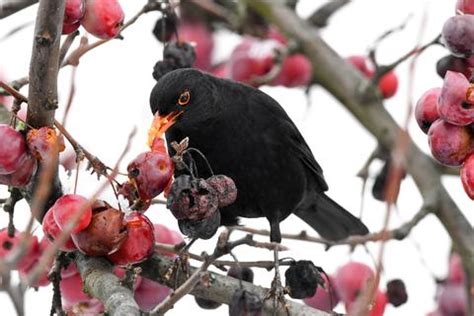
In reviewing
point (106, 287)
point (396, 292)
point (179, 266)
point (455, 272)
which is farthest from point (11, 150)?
point (455, 272)

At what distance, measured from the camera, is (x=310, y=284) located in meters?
3.38

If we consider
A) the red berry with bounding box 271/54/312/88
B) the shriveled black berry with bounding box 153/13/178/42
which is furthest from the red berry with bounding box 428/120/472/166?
the red berry with bounding box 271/54/312/88

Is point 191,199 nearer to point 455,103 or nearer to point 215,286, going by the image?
point 215,286

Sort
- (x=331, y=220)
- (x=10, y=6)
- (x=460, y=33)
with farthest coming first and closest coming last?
(x=331, y=220), (x=10, y=6), (x=460, y=33)

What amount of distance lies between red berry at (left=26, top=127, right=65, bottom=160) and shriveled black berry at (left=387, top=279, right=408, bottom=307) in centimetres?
173

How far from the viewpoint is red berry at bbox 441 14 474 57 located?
8.94ft

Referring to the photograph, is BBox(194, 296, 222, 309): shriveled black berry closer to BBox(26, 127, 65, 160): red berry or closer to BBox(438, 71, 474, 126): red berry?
BBox(26, 127, 65, 160): red berry

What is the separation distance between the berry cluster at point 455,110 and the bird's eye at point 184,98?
1.46 meters

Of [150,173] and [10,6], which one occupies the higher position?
[10,6]

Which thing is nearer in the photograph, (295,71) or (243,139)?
(243,139)

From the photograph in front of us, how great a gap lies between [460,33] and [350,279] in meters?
1.65

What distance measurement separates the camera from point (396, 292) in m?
4.02

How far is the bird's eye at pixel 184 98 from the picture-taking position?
13.5ft

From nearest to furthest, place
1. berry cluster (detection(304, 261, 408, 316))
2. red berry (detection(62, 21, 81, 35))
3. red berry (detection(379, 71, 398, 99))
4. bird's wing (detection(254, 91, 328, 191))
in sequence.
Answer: red berry (detection(62, 21, 81, 35)) → berry cluster (detection(304, 261, 408, 316)) → bird's wing (detection(254, 91, 328, 191)) → red berry (detection(379, 71, 398, 99))
